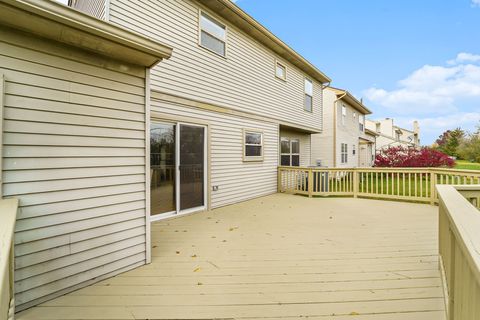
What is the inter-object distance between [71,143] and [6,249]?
64.7 inches

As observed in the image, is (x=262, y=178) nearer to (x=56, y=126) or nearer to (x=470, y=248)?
(x=56, y=126)

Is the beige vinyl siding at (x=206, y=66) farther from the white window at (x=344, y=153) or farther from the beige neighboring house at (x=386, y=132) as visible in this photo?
the beige neighboring house at (x=386, y=132)

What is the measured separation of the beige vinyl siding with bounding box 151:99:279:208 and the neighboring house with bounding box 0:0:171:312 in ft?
7.00

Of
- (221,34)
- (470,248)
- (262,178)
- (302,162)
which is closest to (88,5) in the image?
(221,34)

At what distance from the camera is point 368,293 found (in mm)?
2377

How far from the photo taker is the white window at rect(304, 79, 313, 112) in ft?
34.4

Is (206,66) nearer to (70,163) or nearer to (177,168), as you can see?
(177,168)

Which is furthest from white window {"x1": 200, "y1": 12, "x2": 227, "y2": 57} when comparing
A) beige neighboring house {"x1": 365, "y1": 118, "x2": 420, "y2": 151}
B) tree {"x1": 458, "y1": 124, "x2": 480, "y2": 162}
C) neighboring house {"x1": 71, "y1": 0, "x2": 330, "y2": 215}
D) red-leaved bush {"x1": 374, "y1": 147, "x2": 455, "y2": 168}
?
beige neighboring house {"x1": 365, "y1": 118, "x2": 420, "y2": 151}

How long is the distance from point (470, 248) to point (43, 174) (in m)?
3.05

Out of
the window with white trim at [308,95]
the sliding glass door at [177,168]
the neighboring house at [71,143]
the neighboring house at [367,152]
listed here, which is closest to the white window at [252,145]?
the sliding glass door at [177,168]

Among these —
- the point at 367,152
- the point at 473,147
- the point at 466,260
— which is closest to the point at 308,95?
the point at 466,260

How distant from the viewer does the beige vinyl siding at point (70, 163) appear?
214cm

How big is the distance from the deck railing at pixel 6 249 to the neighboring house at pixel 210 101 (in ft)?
7.62

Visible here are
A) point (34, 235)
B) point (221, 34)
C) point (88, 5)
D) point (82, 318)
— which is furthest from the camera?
point (221, 34)
